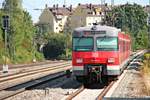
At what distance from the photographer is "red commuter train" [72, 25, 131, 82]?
22312 mm

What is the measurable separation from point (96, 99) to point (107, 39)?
5821 mm

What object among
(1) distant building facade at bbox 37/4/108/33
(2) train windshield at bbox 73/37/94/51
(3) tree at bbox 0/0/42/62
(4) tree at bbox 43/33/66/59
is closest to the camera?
(2) train windshield at bbox 73/37/94/51

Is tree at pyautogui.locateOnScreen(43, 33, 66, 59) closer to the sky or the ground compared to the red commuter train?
closer to the ground

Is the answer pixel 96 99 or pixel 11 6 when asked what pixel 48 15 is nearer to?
pixel 11 6

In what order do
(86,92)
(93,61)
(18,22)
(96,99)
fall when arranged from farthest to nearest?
(18,22), (93,61), (86,92), (96,99)

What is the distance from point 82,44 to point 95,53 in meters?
0.72

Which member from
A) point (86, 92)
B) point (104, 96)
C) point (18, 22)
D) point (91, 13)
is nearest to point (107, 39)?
point (86, 92)

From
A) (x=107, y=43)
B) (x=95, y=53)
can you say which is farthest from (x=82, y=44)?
(x=107, y=43)

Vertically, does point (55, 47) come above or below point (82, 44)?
below

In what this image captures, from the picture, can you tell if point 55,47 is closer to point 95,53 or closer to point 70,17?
point 95,53

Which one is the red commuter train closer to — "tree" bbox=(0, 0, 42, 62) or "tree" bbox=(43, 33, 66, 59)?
"tree" bbox=(0, 0, 42, 62)

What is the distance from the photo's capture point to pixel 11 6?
7512cm

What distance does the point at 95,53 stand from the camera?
22.4m

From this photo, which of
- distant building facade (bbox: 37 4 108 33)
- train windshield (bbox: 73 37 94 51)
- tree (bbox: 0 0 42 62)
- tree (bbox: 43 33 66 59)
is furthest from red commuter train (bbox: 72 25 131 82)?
distant building facade (bbox: 37 4 108 33)
